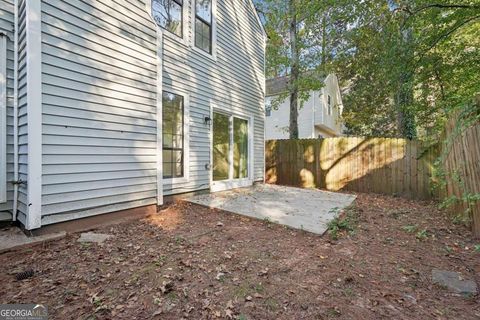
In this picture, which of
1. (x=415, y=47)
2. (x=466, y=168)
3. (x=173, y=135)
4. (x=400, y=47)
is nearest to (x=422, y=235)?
(x=466, y=168)

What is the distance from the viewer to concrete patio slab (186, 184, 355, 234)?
14.1ft

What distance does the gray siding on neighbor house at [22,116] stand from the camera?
121 inches

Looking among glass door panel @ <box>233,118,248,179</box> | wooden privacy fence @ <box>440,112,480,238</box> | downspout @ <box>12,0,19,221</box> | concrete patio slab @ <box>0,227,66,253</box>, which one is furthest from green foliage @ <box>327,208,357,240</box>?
downspout @ <box>12,0,19,221</box>

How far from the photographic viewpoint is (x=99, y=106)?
3.71 meters

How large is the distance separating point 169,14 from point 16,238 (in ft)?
16.3

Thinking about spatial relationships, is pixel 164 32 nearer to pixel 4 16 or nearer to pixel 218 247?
pixel 4 16

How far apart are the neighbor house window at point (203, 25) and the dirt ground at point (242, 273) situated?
4551 millimetres

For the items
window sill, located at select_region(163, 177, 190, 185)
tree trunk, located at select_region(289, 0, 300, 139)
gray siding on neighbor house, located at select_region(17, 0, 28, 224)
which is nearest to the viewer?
gray siding on neighbor house, located at select_region(17, 0, 28, 224)

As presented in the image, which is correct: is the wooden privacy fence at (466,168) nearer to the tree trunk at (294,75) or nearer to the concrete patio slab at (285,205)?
the concrete patio slab at (285,205)

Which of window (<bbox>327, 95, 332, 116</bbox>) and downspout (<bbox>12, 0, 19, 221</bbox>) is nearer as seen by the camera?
downspout (<bbox>12, 0, 19, 221</bbox>)

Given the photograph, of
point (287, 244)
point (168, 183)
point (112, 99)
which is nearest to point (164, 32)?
point (112, 99)

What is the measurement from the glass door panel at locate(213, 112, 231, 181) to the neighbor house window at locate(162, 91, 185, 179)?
122cm

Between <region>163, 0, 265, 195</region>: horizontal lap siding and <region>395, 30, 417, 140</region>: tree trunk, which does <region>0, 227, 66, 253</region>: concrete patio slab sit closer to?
<region>163, 0, 265, 195</region>: horizontal lap siding

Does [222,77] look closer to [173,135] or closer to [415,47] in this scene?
[173,135]
